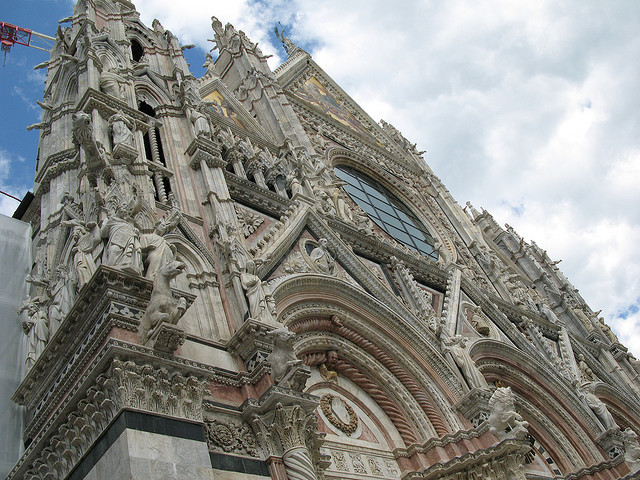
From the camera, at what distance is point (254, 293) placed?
7250 millimetres

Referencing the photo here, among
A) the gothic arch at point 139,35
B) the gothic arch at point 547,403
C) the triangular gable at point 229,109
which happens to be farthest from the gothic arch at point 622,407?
the gothic arch at point 139,35

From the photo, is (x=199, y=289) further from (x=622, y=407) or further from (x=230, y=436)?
(x=622, y=407)

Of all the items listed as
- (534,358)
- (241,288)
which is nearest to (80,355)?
(241,288)

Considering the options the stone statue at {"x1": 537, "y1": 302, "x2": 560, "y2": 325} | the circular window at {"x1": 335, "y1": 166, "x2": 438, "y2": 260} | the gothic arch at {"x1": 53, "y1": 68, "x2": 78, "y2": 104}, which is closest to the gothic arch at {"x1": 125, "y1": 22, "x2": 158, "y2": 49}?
the gothic arch at {"x1": 53, "y1": 68, "x2": 78, "y2": 104}

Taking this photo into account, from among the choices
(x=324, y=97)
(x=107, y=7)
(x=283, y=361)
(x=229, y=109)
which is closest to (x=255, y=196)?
(x=283, y=361)

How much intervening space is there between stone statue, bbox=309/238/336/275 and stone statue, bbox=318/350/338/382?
1290 mm

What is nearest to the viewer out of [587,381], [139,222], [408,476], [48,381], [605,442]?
[48,381]

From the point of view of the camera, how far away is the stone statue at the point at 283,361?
612 cm

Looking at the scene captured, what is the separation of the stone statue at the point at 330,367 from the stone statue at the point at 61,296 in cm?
361

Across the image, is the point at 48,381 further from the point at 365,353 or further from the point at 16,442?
the point at 365,353

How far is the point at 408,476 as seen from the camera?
325 inches

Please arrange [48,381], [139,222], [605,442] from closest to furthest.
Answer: [48,381]
[139,222]
[605,442]

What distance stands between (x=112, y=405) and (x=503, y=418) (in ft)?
19.3

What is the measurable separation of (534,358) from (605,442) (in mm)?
1985
